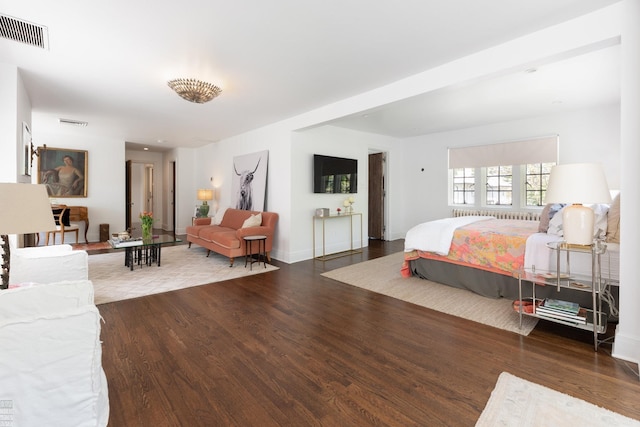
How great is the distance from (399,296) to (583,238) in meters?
1.81

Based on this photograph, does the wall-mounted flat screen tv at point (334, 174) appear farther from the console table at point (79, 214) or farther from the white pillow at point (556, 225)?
the console table at point (79, 214)

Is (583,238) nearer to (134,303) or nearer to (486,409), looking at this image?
(486,409)

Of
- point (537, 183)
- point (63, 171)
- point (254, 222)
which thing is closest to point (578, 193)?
point (537, 183)

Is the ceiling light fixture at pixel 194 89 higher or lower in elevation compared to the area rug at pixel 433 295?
higher

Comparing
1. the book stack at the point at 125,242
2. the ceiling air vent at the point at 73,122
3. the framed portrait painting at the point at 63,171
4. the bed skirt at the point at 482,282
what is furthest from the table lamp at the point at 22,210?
the framed portrait painting at the point at 63,171

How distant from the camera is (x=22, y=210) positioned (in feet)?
5.38

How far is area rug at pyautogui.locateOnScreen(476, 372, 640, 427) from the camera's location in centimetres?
158

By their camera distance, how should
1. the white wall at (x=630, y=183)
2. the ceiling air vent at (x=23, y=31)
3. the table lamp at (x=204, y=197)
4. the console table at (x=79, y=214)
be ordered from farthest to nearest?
the table lamp at (x=204, y=197) → the console table at (x=79, y=214) → the ceiling air vent at (x=23, y=31) → the white wall at (x=630, y=183)

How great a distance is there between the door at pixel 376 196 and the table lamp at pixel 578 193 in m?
5.17

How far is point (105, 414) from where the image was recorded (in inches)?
52.2

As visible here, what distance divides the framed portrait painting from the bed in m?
7.47

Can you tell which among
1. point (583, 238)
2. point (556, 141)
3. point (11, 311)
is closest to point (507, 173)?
point (556, 141)

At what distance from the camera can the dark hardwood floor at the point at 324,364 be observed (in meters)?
1.68

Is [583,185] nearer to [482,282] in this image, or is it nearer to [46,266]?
[482,282]
